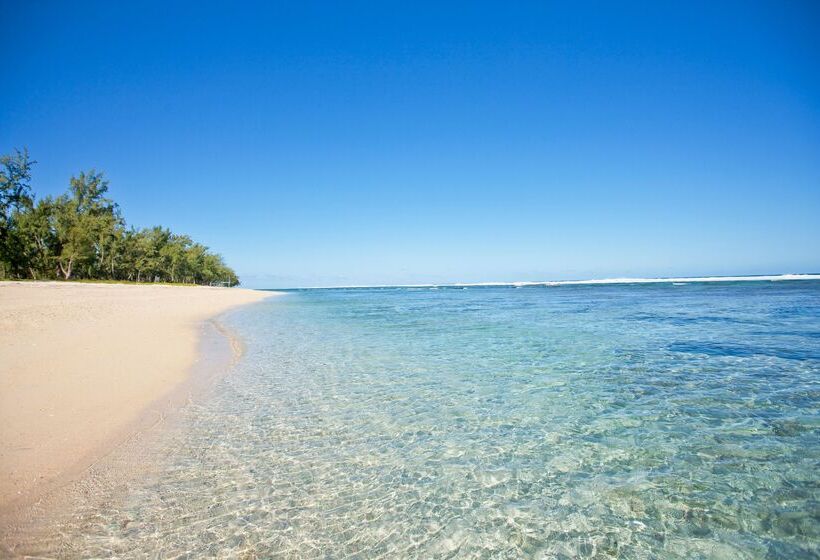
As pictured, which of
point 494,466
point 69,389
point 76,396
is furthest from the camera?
point 69,389

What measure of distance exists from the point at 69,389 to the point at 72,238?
Answer: 6392cm

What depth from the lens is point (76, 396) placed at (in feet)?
22.0

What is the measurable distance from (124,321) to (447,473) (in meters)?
18.0

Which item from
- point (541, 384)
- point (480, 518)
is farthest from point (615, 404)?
point (480, 518)

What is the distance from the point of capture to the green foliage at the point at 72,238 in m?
52.6

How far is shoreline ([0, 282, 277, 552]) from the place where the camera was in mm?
4168

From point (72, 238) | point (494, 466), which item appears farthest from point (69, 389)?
point (72, 238)

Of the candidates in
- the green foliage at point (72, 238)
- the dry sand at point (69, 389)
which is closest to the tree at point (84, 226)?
the green foliage at point (72, 238)

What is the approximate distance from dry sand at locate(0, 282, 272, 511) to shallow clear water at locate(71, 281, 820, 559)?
3.36ft

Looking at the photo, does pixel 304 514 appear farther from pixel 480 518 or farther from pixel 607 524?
pixel 607 524

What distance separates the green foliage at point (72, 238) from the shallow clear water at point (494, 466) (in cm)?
6456

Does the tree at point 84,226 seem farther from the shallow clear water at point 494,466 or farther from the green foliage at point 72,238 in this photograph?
the shallow clear water at point 494,466

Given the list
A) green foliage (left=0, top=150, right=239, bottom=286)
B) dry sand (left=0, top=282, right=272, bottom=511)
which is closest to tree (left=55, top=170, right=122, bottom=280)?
green foliage (left=0, top=150, right=239, bottom=286)

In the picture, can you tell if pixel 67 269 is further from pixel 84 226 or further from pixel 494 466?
pixel 494 466
